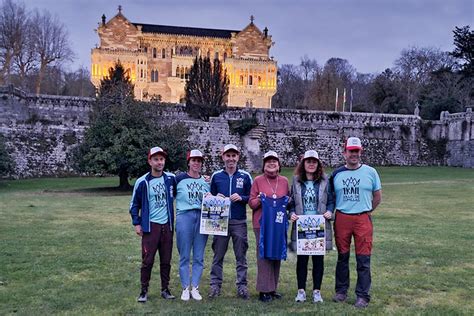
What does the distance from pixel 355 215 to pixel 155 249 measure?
8.58 ft

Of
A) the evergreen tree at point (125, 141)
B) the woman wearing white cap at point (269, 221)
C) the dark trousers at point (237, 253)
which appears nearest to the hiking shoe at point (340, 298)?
the woman wearing white cap at point (269, 221)

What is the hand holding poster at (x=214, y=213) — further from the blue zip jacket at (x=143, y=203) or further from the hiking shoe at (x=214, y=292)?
the hiking shoe at (x=214, y=292)

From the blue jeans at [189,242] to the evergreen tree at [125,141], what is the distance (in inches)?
678

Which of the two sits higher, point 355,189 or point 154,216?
point 355,189

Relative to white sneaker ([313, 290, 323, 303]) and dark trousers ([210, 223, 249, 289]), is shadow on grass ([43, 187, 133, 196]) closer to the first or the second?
dark trousers ([210, 223, 249, 289])

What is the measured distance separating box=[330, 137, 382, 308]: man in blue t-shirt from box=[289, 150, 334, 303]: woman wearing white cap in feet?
0.52

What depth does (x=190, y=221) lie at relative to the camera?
6.36 m

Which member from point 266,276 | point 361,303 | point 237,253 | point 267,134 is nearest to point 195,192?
point 237,253

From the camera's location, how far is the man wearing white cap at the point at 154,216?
616cm

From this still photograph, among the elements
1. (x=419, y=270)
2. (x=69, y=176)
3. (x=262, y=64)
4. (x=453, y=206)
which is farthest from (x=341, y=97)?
(x=419, y=270)

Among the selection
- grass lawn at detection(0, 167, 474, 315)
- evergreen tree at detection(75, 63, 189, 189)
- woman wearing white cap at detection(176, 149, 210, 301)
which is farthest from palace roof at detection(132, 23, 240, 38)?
woman wearing white cap at detection(176, 149, 210, 301)

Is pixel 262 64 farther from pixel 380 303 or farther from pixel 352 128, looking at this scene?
pixel 380 303

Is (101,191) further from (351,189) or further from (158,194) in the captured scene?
(351,189)

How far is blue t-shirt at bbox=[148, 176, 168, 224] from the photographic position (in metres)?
6.21
